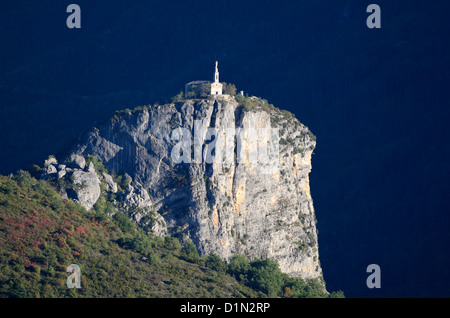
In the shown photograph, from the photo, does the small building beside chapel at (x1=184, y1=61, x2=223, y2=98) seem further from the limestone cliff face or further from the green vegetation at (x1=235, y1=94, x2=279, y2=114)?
the green vegetation at (x1=235, y1=94, x2=279, y2=114)

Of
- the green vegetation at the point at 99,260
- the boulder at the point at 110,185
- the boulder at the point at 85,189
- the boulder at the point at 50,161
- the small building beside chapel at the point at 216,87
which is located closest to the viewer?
the green vegetation at the point at 99,260

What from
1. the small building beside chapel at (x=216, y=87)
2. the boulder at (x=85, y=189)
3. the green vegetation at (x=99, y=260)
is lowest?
the green vegetation at (x=99, y=260)

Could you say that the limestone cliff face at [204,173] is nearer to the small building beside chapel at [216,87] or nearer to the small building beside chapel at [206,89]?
the small building beside chapel at [216,87]

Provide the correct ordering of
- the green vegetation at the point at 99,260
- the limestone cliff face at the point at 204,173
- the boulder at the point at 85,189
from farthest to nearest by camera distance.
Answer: the limestone cliff face at the point at 204,173
the boulder at the point at 85,189
the green vegetation at the point at 99,260

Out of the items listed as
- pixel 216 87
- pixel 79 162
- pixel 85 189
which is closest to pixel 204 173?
pixel 216 87

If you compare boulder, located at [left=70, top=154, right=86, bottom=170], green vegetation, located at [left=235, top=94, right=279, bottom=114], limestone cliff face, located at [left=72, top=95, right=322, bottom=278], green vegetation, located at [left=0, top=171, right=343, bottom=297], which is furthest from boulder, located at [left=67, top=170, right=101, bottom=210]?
green vegetation, located at [left=235, top=94, right=279, bottom=114]

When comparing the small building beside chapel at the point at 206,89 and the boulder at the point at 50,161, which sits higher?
the small building beside chapel at the point at 206,89

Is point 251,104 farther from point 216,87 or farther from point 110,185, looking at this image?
point 110,185

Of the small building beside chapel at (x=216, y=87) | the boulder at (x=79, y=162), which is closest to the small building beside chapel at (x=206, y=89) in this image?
the small building beside chapel at (x=216, y=87)
